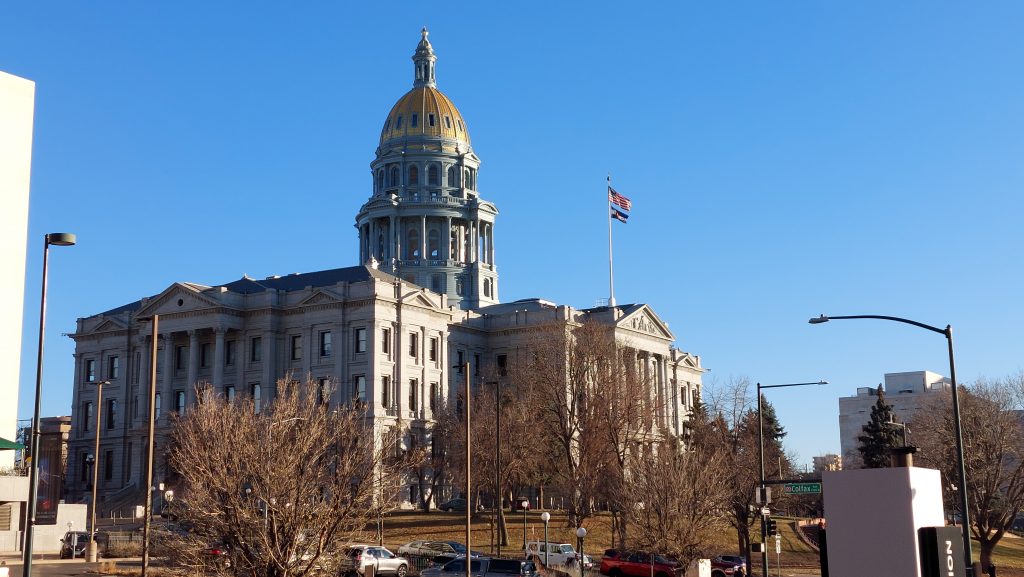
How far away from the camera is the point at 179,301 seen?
112m

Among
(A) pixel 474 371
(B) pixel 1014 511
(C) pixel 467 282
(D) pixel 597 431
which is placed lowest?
(B) pixel 1014 511

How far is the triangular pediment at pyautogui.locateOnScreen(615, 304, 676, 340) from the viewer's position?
395ft

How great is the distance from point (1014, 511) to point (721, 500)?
981 inches

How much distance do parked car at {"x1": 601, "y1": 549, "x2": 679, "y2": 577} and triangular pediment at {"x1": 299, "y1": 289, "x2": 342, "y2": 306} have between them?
5181 centimetres

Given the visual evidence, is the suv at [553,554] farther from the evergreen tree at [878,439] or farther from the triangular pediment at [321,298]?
the evergreen tree at [878,439]

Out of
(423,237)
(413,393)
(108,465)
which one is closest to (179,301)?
(108,465)

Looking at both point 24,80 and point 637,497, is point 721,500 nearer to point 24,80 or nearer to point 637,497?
point 637,497

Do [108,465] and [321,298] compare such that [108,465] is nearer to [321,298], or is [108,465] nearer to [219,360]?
[219,360]

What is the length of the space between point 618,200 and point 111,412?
5080 centimetres

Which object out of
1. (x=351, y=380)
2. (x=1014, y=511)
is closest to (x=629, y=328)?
(x=351, y=380)

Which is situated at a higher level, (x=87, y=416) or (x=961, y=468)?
(x=87, y=416)

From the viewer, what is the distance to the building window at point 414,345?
11038 cm

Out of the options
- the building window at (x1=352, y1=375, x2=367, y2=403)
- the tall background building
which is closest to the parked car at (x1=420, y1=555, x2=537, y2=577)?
the tall background building

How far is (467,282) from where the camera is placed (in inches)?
5856
